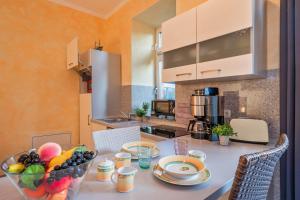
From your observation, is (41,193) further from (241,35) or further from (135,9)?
(135,9)

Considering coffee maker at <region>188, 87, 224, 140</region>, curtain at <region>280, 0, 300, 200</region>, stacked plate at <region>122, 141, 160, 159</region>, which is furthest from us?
coffee maker at <region>188, 87, 224, 140</region>

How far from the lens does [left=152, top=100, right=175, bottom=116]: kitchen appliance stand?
85.4 inches

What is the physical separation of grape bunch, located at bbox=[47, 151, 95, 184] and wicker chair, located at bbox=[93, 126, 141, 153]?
615 mm

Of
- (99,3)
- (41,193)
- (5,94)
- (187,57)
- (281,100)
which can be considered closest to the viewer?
(41,193)

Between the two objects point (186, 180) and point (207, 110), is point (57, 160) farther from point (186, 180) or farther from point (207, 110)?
point (207, 110)

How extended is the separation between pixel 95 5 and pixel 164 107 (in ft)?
6.77

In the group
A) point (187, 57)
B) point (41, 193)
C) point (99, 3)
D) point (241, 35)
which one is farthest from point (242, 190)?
point (99, 3)

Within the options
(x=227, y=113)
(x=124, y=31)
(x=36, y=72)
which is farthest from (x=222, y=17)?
(x=36, y=72)

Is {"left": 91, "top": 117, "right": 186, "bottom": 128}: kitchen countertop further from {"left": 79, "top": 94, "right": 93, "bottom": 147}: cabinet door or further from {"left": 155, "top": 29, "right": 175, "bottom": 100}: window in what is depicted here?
{"left": 155, "top": 29, "right": 175, "bottom": 100}: window

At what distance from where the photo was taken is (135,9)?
8.30 feet

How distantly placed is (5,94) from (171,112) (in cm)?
225

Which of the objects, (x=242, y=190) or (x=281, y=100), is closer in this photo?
(x=242, y=190)

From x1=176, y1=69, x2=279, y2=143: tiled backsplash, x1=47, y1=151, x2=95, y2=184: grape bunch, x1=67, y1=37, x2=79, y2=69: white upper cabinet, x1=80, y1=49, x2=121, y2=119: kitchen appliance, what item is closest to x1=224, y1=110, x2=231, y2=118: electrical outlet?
x1=176, y1=69, x2=279, y2=143: tiled backsplash

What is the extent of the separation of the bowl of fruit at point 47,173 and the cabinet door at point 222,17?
1.23 meters
